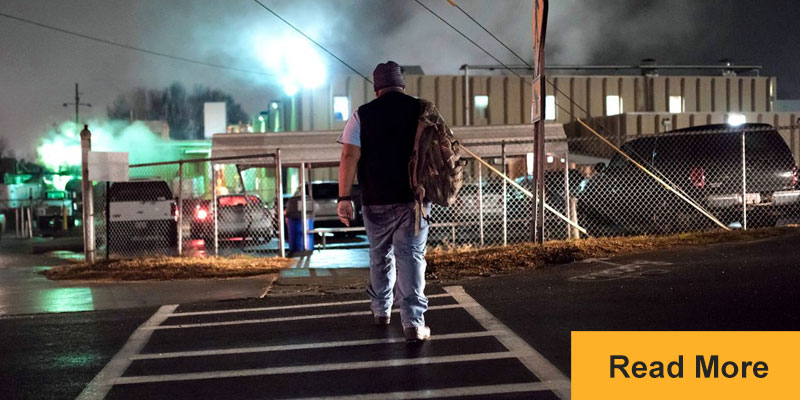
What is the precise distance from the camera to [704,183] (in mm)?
12883

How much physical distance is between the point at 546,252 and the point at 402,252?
4.27 m

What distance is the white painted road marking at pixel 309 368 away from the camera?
4652 millimetres

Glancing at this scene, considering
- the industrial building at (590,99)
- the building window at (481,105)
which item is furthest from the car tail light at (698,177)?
the building window at (481,105)

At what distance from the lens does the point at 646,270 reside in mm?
7934

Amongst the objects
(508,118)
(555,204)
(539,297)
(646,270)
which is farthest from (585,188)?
(508,118)

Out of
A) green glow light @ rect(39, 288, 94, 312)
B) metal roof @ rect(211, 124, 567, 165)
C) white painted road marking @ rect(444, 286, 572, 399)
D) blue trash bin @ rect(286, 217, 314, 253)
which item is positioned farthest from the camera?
metal roof @ rect(211, 124, 567, 165)

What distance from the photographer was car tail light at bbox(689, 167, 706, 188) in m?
12.9

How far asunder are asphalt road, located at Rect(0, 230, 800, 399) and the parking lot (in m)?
0.01

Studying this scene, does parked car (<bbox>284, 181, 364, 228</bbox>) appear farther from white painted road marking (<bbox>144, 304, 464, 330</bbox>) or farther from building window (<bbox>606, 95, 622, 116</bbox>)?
building window (<bbox>606, 95, 622, 116</bbox>)

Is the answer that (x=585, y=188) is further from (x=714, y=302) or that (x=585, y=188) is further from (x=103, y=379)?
(x=103, y=379)

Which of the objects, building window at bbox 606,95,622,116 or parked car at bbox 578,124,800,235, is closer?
parked car at bbox 578,124,800,235

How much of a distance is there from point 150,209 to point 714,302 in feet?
41.0

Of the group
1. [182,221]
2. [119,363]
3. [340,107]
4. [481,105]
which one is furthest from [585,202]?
[340,107]

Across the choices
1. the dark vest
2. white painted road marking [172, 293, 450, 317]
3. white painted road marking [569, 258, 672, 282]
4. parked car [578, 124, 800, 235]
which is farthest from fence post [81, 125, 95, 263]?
parked car [578, 124, 800, 235]
